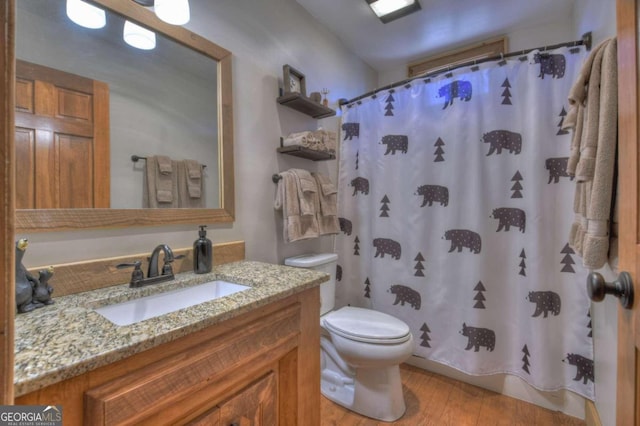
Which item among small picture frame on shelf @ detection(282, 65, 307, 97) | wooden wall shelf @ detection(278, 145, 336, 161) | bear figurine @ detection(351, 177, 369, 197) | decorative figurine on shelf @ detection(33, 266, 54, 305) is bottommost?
decorative figurine on shelf @ detection(33, 266, 54, 305)

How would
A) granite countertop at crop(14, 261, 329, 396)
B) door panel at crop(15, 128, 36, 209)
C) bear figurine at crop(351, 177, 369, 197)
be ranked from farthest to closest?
bear figurine at crop(351, 177, 369, 197) < door panel at crop(15, 128, 36, 209) < granite countertop at crop(14, 261, 329, 396)

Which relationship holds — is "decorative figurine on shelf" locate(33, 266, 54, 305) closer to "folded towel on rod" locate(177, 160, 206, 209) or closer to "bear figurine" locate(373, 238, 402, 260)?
"folded towel on rod" locate(177, 160, 206, 209)

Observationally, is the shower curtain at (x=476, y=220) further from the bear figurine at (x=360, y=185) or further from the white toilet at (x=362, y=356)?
the white toilet at (x=362, y=356)

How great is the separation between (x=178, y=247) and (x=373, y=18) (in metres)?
1.89

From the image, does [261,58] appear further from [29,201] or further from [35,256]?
[35,256]

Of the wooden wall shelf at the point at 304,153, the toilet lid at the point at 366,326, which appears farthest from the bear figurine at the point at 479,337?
the wooden wall shelf at the point at 304,153

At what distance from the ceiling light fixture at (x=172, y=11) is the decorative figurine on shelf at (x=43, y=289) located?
1.01 metres

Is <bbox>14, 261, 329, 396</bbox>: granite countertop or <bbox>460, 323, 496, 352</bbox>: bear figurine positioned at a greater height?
<bbox>14, 261, 329, 396</bbox>: granite countertop

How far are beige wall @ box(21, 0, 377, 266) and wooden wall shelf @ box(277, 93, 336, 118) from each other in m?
0.04

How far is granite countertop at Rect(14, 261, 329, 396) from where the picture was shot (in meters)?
0.47

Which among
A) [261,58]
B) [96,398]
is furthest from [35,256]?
[261,58]

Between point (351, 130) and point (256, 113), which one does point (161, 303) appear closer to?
point (256, 113)

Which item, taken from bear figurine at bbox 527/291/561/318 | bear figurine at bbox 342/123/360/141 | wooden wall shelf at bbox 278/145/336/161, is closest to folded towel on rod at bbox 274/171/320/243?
wooden wall shelf at bbox 278/145/336/161

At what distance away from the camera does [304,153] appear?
5.56 feet
